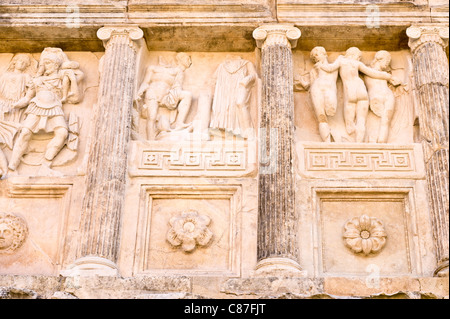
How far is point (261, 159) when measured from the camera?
1187 centimetres

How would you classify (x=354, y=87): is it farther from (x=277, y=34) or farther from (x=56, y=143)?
(x=56, y=143)

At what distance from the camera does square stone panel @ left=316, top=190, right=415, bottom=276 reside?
37.3ft

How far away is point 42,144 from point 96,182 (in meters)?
1.42

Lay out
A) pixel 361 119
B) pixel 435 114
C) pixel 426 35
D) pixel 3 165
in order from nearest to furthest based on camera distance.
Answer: pixel 435 114 → pixel 3 165 → pixel 361 119 → pixel 426 35

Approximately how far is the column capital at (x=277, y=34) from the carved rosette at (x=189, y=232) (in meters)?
2.87

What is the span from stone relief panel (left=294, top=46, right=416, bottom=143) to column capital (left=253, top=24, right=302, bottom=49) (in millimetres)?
414

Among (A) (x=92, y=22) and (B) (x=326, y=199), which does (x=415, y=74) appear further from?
(A) (x=92, y=22)

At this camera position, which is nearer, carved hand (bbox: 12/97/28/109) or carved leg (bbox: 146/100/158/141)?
carved leg (bbox: 146/100/158/141)

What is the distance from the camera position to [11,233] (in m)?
11.8

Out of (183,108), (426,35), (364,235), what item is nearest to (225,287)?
(364,235)

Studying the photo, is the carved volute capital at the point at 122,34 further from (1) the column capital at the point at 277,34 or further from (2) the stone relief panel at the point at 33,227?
(2) the stone relief panel at the point at 33,227

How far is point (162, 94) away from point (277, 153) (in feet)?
6.83

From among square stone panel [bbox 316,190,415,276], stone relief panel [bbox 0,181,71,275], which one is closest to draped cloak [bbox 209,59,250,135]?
square stone panel [bbox 316,190,415,276]

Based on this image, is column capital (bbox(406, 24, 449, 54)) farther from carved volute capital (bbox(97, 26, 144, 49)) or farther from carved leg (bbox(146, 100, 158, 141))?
carved volute capital (bbox(97, 26, 144, 49))
